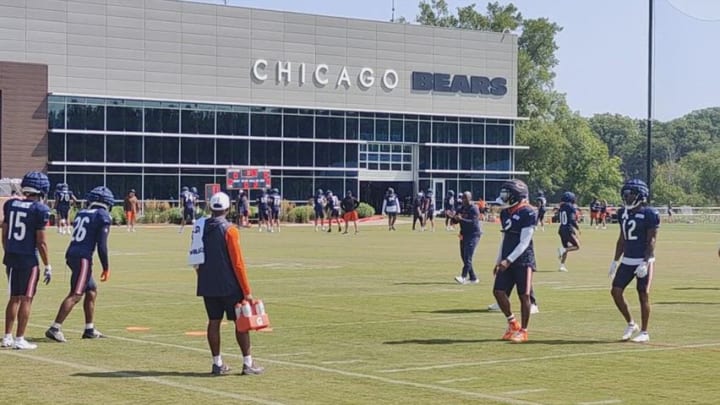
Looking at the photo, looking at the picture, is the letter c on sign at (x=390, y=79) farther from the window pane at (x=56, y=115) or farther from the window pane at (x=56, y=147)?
the window pane at (x=56, y=147)

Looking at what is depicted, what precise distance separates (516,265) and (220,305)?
5.00 meters

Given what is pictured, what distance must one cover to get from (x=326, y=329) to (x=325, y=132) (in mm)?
69183

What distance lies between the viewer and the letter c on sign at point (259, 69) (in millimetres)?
83562

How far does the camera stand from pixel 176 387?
1273 cm

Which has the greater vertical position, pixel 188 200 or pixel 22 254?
pixel 188 200

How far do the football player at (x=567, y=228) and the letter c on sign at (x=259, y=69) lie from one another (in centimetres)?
5304

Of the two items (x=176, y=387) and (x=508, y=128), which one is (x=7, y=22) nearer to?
(x=508, y=128)

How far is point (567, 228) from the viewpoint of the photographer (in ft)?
105

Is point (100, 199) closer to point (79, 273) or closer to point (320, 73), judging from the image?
point (79, 273)

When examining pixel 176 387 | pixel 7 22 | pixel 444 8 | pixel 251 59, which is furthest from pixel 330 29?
pixel 176 387

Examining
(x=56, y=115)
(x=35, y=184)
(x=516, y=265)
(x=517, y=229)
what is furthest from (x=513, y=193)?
(x=56, y=115)

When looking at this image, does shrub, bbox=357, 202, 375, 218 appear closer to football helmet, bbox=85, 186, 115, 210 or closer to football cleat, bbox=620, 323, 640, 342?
football cleat, bbox=620, 323, 640, 342

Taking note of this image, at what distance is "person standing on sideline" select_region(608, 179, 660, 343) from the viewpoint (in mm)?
16688

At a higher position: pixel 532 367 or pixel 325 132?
pixel 325 132
